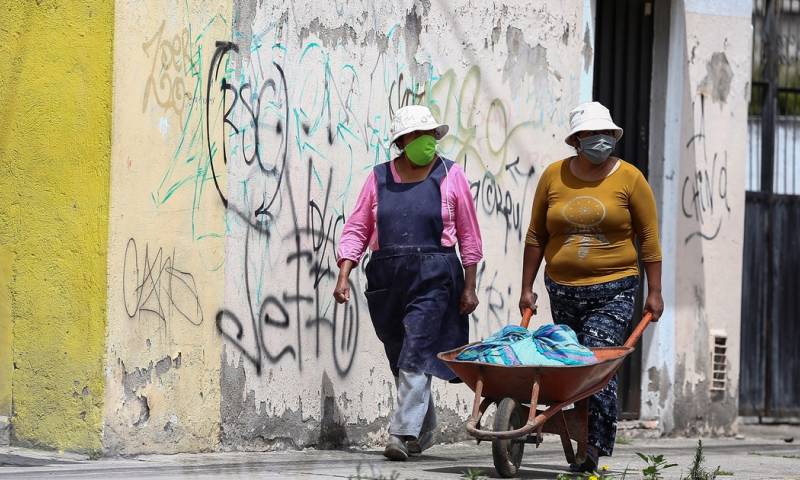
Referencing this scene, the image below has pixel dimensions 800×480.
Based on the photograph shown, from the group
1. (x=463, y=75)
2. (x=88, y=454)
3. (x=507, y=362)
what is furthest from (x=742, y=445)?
(x=88, y=454)

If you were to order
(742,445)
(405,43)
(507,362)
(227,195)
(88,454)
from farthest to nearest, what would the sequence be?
(742,445) < (405,43) < (227,195) < (88,454) < (507,362)

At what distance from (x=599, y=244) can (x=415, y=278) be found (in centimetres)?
104

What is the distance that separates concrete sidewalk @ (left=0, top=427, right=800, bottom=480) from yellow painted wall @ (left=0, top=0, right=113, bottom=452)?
0.98ft

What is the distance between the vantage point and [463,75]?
972 cm

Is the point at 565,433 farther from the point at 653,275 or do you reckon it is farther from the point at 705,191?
the point at 705,191

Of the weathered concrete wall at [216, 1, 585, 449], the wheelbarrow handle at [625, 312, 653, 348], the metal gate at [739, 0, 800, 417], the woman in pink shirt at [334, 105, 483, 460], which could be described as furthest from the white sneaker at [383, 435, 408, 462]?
the metal gate at [739, 0, 800, 417]

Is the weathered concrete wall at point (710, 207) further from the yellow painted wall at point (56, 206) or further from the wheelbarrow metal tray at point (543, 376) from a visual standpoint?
the yellow painted wall at point (56, 206)

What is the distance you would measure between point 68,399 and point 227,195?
1410 mm

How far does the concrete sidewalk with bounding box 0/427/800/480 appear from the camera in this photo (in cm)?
709

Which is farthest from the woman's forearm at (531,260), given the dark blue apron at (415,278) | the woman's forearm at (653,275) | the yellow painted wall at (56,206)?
the yellow painted wall at (56,206)

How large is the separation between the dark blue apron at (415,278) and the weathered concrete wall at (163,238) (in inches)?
35.4

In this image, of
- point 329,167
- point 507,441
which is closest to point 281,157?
point 329,167

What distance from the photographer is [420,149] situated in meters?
8.16

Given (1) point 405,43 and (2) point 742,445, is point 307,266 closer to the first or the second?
(1) point 405,43
